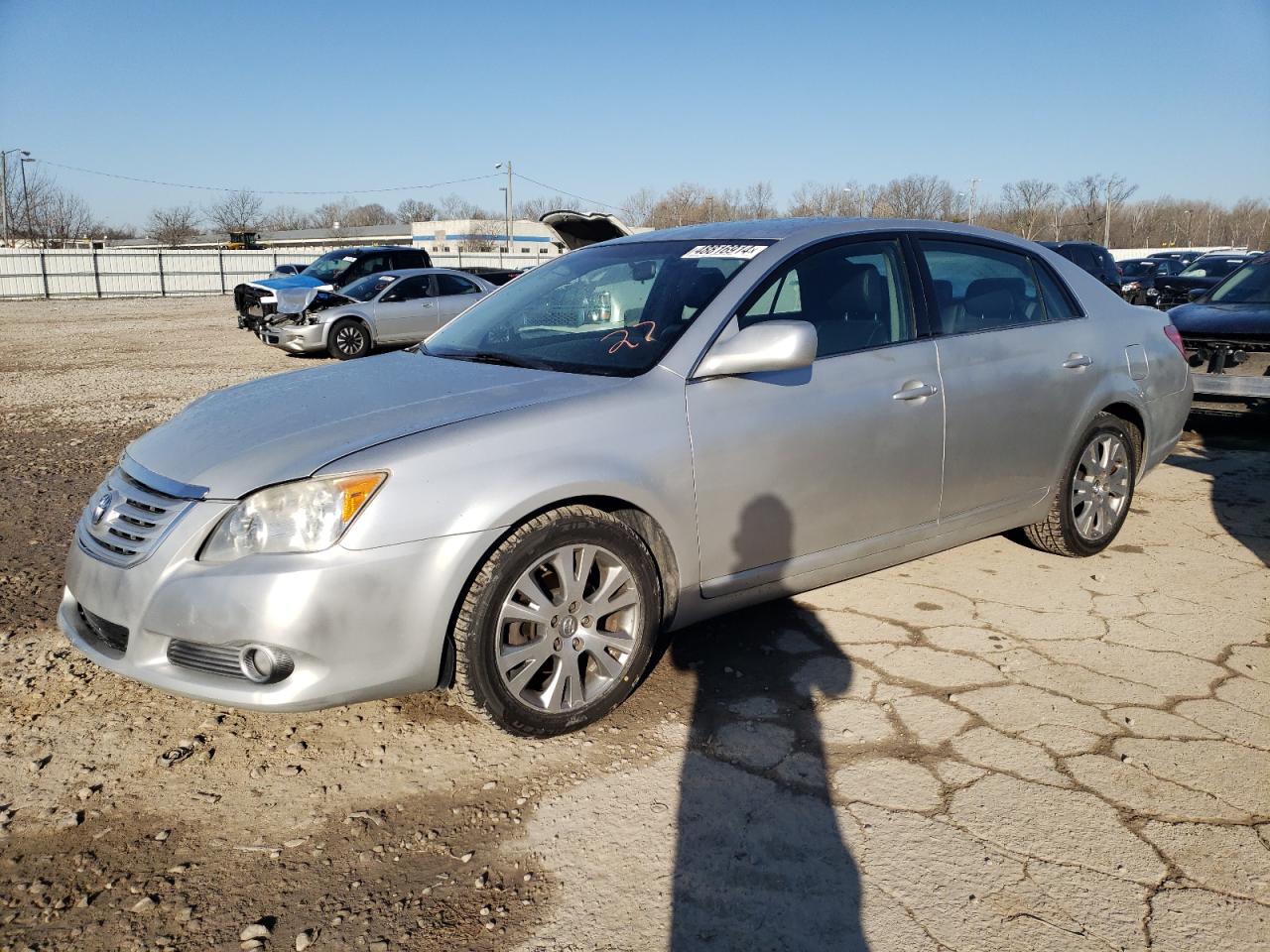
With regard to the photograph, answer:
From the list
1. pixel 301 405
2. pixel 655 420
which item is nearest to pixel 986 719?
pixel 655 420

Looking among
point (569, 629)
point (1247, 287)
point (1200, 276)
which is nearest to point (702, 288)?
point (569, 629)

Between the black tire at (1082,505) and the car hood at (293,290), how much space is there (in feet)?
43.0

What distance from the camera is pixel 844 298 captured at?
3.84 m

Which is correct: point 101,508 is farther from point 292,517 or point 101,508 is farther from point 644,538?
point 644,538

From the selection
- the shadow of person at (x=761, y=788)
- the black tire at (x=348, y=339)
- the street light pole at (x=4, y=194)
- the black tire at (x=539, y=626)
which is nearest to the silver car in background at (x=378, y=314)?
the black tire at (x=348, y=339)

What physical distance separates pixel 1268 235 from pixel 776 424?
11010cm

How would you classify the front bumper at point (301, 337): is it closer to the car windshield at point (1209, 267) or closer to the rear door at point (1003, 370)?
the rear door at point (1003, 370)

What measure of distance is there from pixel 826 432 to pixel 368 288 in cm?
1368

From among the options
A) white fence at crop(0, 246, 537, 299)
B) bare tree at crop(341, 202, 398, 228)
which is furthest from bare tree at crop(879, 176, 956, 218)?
bare tree at crop(341, 202, 398, 228)

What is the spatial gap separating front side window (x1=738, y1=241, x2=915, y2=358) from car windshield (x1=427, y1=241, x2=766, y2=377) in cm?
18

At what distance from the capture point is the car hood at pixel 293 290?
51.8 ft

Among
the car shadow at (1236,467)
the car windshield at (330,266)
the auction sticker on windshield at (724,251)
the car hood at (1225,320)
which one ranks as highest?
the car windshield at (330,266)

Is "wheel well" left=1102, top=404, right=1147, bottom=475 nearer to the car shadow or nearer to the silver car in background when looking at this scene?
the car shadow

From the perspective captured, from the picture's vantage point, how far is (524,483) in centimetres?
287
